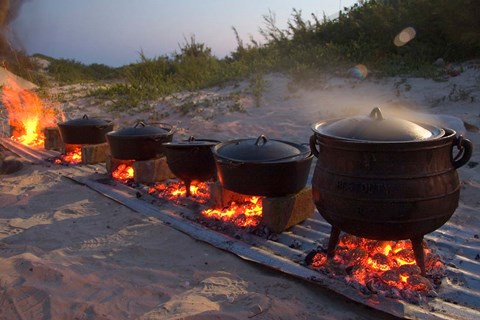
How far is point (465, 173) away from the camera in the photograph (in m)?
5.35

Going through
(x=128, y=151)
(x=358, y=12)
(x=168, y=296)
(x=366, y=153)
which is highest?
(x=358, y=12)

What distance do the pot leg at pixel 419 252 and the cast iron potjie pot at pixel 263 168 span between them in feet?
3.96

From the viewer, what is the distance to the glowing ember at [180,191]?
5.00m

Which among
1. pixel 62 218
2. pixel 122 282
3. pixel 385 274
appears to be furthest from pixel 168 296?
pixel 62 218

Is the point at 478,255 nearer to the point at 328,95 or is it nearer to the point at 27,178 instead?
the point at 27,178

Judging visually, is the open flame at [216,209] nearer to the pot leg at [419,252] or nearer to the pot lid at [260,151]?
the pot lid at [260,151]

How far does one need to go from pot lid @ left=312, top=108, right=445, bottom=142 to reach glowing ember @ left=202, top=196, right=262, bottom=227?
4.43 ft

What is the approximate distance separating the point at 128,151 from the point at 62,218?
115 cm

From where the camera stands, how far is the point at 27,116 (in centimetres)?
984

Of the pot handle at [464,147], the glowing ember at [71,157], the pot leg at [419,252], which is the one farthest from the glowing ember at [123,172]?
the pot handle at [464,147]

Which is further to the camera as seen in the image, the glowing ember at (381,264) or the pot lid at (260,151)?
the pot lid at (260,151)

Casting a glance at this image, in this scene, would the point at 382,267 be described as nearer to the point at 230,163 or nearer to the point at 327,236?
the point at 327,236

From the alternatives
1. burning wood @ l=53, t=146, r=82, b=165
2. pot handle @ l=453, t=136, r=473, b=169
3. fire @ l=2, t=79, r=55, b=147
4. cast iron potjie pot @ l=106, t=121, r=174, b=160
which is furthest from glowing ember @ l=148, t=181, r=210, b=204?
fire @ l=2, t=79, r=55, b=147

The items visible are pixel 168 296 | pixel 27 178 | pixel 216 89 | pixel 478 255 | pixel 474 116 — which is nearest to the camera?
pixel 168 296
